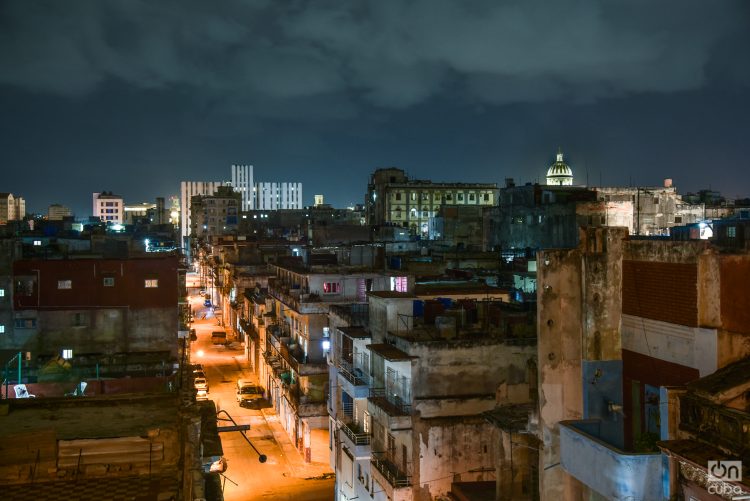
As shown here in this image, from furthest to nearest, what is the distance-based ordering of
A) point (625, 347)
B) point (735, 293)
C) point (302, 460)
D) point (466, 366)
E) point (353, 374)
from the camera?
point (302, 460)
point (353, 374)
point (466, 366)
point (625, 347)
point (735, 293)

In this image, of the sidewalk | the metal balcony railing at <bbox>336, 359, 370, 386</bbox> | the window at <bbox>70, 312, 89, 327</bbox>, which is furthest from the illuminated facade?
the metal balcony railing at <bbox>336, 359, 370, 386</bbox>

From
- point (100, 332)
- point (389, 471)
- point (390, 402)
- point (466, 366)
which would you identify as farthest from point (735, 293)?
point (100, 332)

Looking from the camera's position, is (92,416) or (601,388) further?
(601,388)

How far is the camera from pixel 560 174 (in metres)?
104

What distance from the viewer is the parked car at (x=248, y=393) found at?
51.9m

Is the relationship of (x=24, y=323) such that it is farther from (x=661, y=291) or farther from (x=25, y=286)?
(x=661, y=291)

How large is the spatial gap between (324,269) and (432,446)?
69.6 ft

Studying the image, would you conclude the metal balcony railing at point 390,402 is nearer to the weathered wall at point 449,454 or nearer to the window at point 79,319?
the weathered wall at point 449,454

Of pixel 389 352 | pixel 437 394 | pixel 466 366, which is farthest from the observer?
pixel 389 352

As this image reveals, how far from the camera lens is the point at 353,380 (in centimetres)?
3053

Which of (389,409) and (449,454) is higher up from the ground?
(389,409)

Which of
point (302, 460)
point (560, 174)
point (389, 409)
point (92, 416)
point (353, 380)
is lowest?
point (302, 460)

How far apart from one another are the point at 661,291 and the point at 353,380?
17644 millimetres

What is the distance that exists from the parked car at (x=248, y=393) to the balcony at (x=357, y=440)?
2258cm
